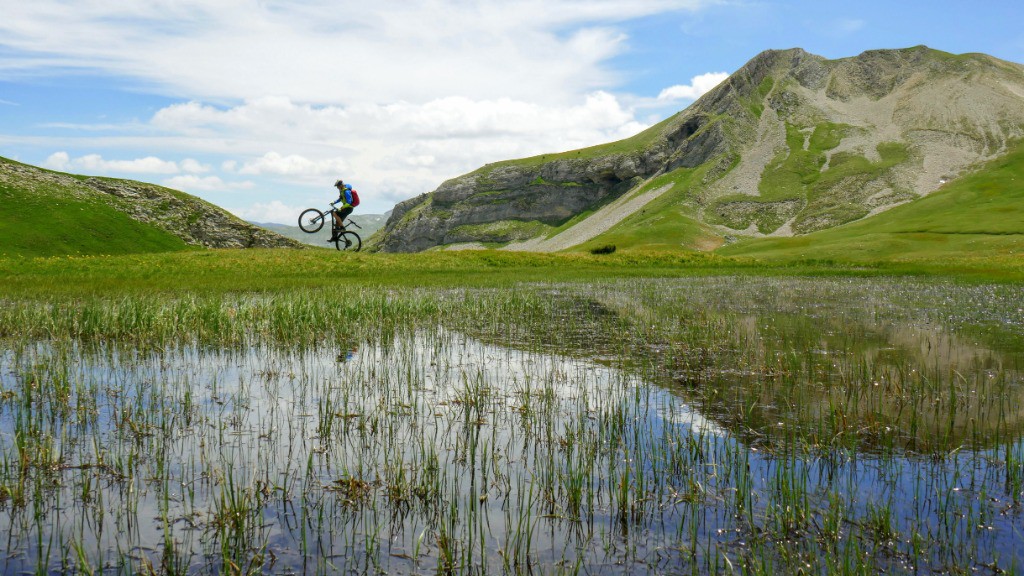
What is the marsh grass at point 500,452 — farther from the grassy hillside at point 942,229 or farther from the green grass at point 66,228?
the green grass at point 66,228

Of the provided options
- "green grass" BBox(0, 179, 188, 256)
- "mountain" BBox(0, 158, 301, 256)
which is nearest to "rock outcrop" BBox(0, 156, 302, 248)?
"mountain" BBox(0, 158, 301, 256)

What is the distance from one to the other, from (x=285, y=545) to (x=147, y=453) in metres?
3.47

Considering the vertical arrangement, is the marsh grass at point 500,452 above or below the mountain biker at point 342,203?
below

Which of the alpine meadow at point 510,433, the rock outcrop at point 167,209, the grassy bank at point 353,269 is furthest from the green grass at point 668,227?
the alpine meadow at point 510,433

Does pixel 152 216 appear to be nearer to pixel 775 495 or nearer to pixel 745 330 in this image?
pixel 745 330

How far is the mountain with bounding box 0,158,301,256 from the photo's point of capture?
67188mm

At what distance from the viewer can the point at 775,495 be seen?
273 inches

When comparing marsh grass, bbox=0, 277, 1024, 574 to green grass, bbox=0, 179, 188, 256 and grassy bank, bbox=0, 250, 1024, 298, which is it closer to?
grassy bank, bbox=0, 250, 1024, 298

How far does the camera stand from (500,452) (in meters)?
8.52

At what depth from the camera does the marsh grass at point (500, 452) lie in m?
5.77

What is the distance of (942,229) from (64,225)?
118m

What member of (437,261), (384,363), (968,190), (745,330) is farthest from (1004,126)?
(384,363)

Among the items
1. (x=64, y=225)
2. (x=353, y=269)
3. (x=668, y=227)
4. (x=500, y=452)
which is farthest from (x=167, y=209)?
(x=668, y=227)

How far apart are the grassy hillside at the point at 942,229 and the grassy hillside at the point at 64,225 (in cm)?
7628
